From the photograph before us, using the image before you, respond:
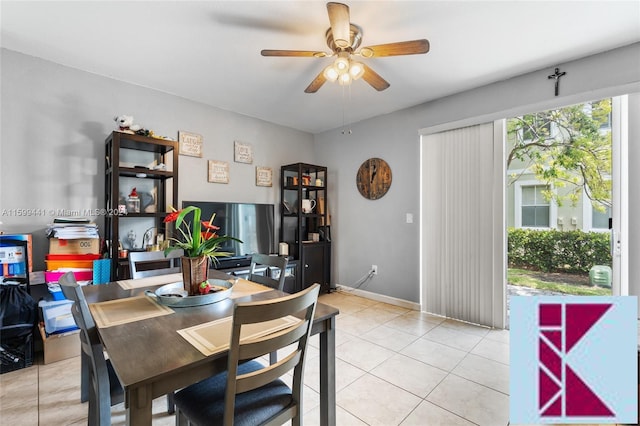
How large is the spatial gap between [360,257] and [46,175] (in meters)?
3.48

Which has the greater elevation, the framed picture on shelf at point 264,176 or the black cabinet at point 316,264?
the framed picture on shelf at point 264,176

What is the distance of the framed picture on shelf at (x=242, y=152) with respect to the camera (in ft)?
11.9

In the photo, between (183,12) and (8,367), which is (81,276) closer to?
(8,367)

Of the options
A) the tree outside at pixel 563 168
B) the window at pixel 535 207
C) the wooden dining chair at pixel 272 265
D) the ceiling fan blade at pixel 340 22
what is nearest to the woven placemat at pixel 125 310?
the wooden dining chair at pixel 272 265

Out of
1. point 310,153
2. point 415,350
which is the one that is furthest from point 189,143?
point 415,350

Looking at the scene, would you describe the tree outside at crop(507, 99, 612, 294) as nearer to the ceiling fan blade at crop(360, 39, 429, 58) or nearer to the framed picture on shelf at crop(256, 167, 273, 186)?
the ceiling fan blade at crop(360, 39, 429, 58)

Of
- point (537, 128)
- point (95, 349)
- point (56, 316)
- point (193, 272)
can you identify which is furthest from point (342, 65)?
point (537, 128)

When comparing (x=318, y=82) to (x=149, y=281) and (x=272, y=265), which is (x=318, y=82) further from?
(x=149, y=281)

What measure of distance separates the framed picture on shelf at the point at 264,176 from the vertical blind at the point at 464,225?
206 cm

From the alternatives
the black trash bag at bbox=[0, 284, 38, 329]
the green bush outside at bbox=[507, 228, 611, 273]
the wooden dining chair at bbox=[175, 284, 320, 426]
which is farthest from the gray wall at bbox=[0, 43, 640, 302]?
the wooden dining chair at bbox=[175, 284, 320, 426]

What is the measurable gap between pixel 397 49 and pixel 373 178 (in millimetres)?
2129

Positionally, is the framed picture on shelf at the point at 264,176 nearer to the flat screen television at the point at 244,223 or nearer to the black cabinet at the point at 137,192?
the flat screen television at the point at 244,223

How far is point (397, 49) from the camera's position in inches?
71.3

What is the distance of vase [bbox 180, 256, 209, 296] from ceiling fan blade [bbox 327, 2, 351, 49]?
4.88 ft
